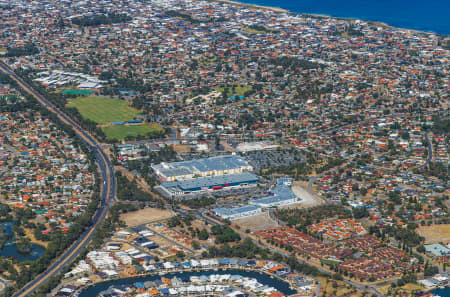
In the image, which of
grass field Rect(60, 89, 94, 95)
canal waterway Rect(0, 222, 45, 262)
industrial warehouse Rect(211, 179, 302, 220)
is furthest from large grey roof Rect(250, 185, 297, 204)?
grass field Rect(60, 89, 94, 95)

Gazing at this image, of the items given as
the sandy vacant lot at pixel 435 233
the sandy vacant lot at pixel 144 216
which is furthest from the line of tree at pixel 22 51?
the sandy vacant lot at pixel 435 233

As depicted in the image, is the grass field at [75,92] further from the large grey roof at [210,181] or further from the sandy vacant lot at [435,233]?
the sandy vacant lot at [435,233]

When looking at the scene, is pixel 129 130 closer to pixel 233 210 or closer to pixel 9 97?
pixel 9 97

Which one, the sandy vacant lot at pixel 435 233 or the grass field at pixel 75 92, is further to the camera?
the grass field at pixel 75 92

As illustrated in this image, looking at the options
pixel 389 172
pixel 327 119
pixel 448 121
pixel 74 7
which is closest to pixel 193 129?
pixel 327 119

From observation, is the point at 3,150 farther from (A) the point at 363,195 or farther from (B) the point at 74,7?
(B) the point at 74,7

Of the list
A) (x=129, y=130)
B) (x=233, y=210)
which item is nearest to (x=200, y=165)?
(x=233, y=210)

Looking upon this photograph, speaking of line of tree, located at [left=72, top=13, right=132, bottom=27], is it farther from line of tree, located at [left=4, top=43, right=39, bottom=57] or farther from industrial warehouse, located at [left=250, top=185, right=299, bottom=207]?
industrial warehouse, located at [left=250, top=185, right=299, bottom=207]
